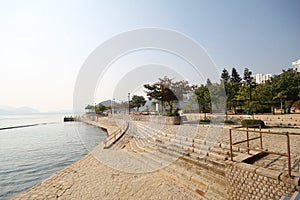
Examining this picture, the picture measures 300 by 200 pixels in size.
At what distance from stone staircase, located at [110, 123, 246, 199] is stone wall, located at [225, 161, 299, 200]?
1.39 ft

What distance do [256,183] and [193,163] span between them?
94.5 inches

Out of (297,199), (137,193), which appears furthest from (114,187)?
(297,199)

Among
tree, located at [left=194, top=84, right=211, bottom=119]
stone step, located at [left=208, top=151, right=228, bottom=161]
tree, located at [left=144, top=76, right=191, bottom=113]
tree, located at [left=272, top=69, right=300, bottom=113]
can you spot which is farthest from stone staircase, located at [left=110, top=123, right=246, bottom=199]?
tree, located at [left=272, top=69, right=300, bottom=113]

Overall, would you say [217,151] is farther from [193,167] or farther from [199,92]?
[199,92]

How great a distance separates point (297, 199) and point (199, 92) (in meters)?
22.9

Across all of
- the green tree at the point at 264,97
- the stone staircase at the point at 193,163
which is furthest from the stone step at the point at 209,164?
the green tree at the point at 264,97

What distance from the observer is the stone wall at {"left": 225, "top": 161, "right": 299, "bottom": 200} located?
3.47 metres

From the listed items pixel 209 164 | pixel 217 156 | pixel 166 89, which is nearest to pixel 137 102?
pixel 166 89

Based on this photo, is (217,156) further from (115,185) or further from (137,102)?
(137,102)

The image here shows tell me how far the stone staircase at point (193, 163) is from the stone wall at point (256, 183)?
16.7 inches

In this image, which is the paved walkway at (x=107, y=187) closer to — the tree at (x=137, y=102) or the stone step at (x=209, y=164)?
the stone step at (x=209, y=164)

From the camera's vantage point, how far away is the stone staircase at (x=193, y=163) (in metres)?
4.87

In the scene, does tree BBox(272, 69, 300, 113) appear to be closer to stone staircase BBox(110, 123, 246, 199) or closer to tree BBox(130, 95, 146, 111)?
stone staircase BBox(110, 123, 246, 199)

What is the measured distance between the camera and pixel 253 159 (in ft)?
16.3
